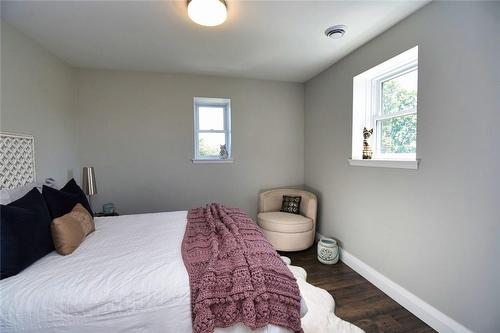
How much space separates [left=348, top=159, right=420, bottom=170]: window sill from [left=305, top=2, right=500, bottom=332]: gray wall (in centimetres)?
5

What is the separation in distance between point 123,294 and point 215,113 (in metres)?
2.78

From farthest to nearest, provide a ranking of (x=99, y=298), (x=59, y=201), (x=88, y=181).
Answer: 1. (x=88, y=181)
2. (x=59, y=201)
3. (x=99, y=298)

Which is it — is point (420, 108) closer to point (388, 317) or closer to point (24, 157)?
point (388, 317)

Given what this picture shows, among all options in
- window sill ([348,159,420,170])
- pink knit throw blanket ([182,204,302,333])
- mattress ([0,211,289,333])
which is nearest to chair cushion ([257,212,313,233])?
window sill ([348,159,420,170])

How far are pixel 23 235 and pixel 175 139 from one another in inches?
82.8

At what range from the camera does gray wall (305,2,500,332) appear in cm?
138

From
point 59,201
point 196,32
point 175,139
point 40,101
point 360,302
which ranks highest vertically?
point 196,32

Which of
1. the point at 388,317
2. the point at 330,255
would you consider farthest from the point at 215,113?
the point at 388,317

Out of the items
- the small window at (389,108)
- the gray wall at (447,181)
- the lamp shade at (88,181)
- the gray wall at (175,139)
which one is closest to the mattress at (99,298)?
the gray wall at (447,181)

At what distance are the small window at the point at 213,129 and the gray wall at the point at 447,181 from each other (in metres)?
1.93

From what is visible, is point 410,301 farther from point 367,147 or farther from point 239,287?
point 239,287

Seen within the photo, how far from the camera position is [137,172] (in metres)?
3.14

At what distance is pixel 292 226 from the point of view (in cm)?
281

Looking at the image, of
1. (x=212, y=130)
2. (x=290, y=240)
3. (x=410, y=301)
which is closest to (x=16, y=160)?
(x=212, y=130)
